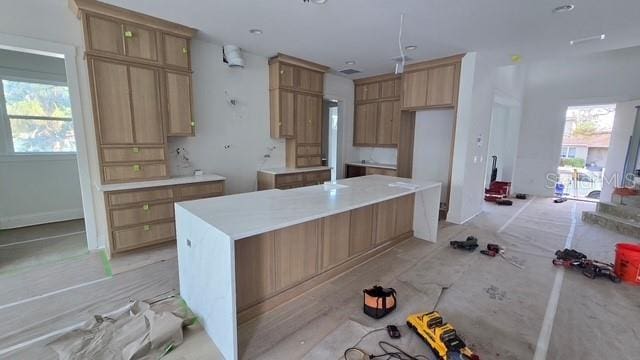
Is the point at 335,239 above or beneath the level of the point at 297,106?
beneath

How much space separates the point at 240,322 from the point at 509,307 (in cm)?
227

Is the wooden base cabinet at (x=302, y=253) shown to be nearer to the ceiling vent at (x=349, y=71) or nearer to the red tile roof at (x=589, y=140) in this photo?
the ceiling vent at (x=349, y=71)

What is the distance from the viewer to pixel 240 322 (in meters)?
2.10

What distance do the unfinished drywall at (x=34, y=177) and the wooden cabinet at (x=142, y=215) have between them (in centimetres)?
234

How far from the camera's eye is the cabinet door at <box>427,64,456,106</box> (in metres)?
4.54

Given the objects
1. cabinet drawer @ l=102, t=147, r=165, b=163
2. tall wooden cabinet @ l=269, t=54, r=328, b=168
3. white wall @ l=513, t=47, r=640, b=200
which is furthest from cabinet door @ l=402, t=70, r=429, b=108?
cabinet drawer @ l=102, t=147, r=165, b=163

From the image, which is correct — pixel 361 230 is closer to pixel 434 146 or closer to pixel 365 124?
pixel 434 146

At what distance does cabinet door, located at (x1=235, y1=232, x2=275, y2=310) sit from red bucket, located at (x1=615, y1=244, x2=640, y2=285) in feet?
12.0

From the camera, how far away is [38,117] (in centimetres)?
427

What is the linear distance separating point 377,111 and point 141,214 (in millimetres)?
4795

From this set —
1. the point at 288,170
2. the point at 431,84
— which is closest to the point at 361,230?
the point at 288,170

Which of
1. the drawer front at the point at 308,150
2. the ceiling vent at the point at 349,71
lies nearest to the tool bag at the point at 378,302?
the drawer front at the point at 308,150

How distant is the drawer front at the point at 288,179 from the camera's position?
4580 mm

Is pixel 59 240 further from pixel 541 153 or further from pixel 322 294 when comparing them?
pixel 541 153
